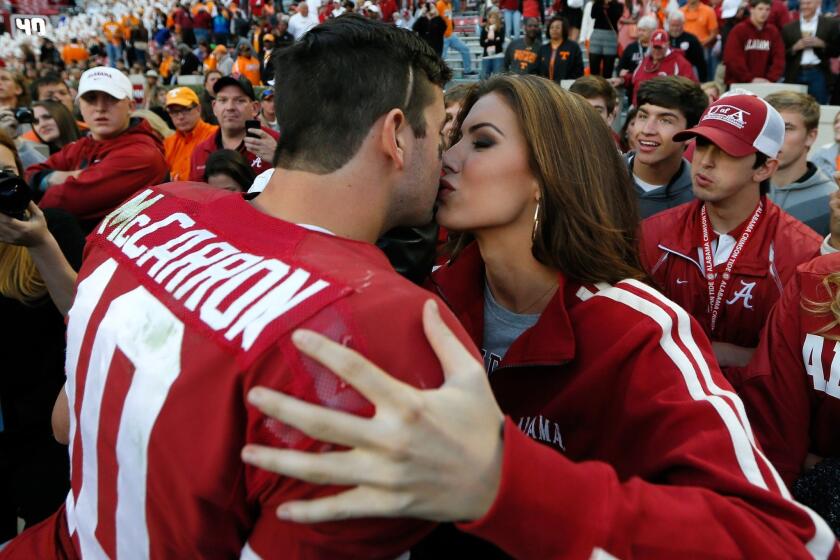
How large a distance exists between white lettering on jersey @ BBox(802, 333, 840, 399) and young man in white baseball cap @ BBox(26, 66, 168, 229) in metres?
3.51

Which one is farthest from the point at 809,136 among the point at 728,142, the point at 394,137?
the point at 394,137

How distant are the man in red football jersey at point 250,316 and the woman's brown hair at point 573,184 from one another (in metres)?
0.36

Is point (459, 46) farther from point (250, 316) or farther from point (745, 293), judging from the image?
point (250, 316)

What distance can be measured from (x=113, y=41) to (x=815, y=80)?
21763 millimetres

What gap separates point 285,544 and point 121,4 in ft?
110

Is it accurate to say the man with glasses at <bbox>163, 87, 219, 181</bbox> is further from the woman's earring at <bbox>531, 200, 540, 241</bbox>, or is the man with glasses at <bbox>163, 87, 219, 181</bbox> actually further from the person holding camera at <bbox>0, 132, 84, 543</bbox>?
the woman's earring at <bbox>531, 200, 540, 241</bbox>

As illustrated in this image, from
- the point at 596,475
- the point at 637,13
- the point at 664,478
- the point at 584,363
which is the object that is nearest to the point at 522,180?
the point at 584,363

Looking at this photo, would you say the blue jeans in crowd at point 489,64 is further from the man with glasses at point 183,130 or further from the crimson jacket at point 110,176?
the crimson jacket at point 110,176

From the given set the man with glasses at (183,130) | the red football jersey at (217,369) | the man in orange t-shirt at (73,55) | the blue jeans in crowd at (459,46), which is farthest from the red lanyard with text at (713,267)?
the man in orange t-shirt at (73,55)

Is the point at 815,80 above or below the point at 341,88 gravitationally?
below

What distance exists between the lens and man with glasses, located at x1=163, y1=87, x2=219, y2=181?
6492mm

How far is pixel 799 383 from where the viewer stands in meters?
2.04

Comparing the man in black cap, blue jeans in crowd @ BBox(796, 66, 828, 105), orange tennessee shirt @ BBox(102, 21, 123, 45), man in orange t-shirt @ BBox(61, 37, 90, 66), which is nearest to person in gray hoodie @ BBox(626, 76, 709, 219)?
the man in black cap

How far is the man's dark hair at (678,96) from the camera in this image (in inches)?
168
